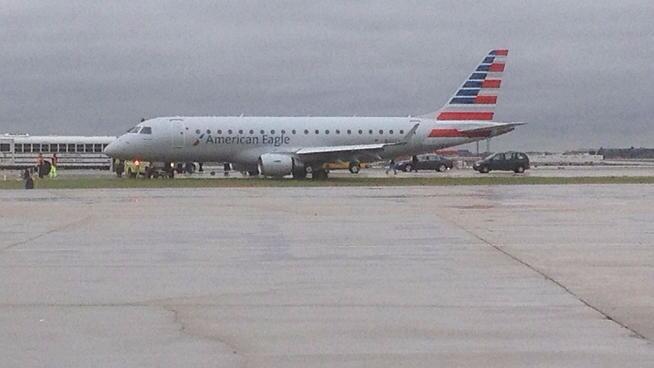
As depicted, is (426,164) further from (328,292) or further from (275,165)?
(328,292)

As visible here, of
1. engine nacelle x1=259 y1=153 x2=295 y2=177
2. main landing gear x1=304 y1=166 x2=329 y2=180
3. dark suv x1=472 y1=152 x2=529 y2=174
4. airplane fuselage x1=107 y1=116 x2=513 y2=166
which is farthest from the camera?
dark suv x1=472 y1=152 x2=529 y2=174

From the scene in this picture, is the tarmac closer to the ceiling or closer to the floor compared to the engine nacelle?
closer to the floor

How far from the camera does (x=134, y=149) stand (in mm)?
48812

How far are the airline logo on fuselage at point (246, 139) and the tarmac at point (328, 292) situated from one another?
2925cm

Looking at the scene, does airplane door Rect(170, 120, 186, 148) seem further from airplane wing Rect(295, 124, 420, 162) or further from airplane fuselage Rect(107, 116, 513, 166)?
airplane wing Rect(295, 124, 420, 162)

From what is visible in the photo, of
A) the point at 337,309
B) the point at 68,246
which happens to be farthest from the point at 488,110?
the point at 337,309

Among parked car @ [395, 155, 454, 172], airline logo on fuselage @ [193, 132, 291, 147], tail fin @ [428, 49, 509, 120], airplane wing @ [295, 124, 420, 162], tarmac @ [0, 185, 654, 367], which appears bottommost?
tarmac @ [0, 185, 654, 367]

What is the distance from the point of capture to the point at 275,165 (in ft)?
156

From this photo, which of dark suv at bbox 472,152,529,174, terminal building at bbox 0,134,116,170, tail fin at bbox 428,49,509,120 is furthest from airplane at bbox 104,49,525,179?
terminal building at bbox 0,134,116,170

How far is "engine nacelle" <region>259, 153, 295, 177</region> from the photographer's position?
47.7 metres

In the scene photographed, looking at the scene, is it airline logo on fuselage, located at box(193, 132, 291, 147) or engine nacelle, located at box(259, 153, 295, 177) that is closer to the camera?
engine nacelle, located at box(259, 153, 295, 177)

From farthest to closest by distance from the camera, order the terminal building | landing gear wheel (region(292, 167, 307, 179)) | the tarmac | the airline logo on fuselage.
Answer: the terminal building < landing gear wheel (region(292, 167, 307, 179)) < the airline logo on fuselage < the tarmac

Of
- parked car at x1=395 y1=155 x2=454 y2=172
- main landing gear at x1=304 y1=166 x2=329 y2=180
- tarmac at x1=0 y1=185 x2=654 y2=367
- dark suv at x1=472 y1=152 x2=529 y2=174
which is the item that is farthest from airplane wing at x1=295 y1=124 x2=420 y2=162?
tarmac at x1=0 y1=185 x2=654 y2=367

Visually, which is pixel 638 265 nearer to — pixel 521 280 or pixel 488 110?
pixel 521 280
